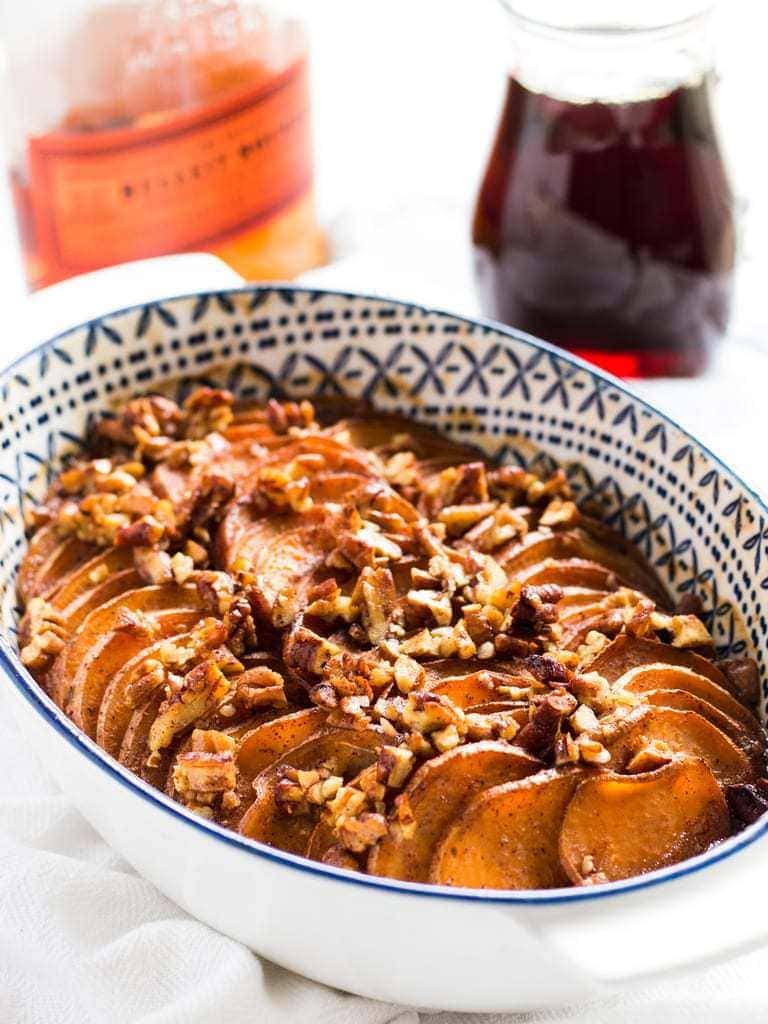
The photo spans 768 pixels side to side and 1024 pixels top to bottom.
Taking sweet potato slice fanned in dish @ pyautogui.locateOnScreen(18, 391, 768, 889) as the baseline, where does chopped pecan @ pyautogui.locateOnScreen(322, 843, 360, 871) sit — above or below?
below

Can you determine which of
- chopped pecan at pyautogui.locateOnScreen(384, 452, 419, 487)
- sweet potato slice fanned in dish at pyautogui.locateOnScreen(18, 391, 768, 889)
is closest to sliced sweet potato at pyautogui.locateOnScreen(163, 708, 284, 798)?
sweet potato slice fanned in dish at pyautogui.locateOnScreen(18, 391, 768, 889)

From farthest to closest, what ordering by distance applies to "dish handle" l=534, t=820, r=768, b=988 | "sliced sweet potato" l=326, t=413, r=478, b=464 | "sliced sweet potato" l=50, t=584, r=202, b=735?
"sliced sweet potato" l=326, t=413, r=478, b=464 → "sliced sweet potato" l=50, t=584, r=202, b=735 → "dish handle" l=534, t=820, r=768, b=988

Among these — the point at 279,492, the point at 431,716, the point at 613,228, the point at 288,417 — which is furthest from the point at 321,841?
the point at 613,228

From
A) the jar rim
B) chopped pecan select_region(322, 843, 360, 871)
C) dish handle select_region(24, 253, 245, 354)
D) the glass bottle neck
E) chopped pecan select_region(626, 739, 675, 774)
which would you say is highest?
the jar rim

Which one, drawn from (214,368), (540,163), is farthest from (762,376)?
(214,368)

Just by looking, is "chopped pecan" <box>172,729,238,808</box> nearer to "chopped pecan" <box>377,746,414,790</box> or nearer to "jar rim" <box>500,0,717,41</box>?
"chopped pecan" <box>377,746,414,790</box>

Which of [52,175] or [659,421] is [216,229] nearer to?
[52,175]

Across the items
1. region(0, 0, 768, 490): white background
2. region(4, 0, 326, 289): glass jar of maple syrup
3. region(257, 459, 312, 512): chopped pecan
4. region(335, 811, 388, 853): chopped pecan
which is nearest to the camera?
region(335, 811, 388, 853): chopped pecan
